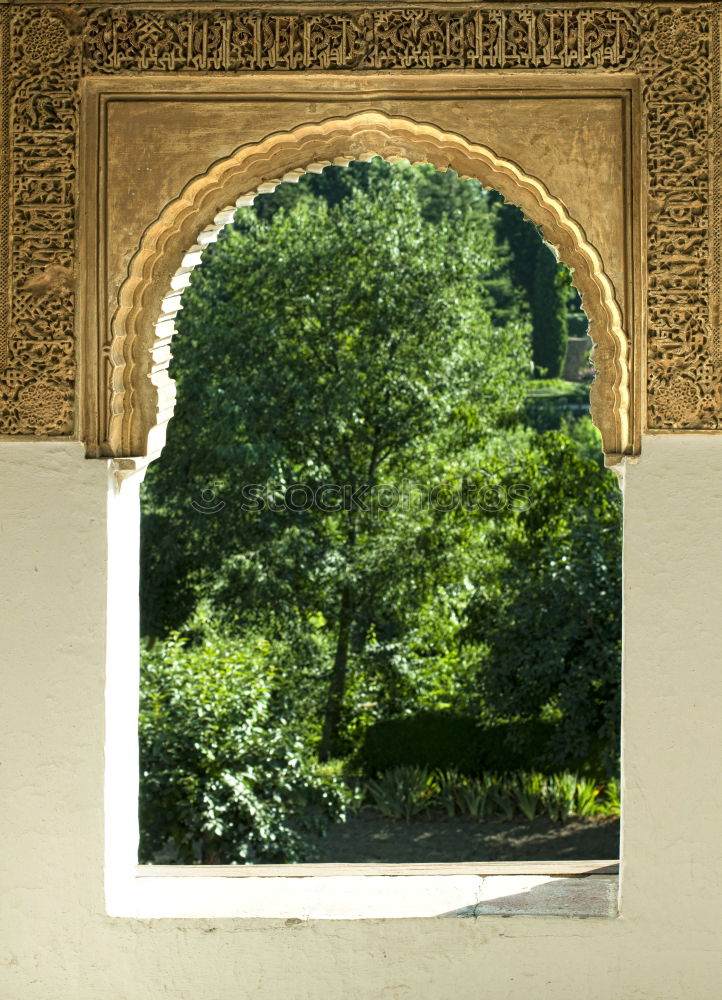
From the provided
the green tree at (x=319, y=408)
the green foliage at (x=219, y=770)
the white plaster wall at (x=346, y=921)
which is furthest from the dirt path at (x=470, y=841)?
the white plaster wall at (x=346, y=921)

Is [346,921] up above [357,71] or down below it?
below

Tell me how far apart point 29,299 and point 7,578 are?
2.39 feet

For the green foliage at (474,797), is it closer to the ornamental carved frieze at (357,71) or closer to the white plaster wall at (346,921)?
the white plaster wall at (346,921)

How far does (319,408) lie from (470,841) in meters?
4.12

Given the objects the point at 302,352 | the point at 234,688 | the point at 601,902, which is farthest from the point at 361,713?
the point at 601,902

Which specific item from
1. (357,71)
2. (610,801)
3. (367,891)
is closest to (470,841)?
(610,801)

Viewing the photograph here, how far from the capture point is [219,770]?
724cm

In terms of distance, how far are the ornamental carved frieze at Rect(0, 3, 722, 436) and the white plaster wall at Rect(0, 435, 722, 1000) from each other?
0.22 m

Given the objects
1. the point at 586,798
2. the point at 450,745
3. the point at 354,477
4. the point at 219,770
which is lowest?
the point at 586,798

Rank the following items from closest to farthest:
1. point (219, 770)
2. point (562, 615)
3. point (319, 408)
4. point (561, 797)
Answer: point (219, 770) < point (562, 615) < point (561, 797) < point (319, 408)

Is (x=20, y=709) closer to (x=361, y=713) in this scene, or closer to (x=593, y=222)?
(x=593, y=222)

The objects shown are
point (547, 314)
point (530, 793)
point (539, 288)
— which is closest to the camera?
point (530, 793)

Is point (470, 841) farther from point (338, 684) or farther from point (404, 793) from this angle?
point (338, 684)

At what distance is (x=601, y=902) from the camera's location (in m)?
3.35
